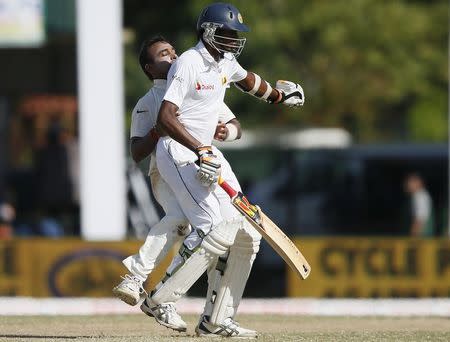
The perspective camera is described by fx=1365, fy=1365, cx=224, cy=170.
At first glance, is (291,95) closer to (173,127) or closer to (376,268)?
(173,127)

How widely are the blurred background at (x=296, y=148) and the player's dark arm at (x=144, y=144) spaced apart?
1.12 metres

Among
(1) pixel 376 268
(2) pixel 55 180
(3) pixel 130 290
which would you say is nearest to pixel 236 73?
(3) pixel 130 290

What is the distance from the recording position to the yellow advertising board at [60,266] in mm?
14383

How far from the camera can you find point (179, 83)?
778cm

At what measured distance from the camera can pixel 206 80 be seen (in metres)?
7.89

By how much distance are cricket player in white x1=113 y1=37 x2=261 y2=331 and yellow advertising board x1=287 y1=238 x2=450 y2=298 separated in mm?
6417

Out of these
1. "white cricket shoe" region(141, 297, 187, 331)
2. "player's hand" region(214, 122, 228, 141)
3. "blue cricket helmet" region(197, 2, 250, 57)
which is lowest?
"white cricket shoe" region(141, 297, 187, 331)

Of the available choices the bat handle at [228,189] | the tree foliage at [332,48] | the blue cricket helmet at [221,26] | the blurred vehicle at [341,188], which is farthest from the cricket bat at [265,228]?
the tree foliage at [332,48]

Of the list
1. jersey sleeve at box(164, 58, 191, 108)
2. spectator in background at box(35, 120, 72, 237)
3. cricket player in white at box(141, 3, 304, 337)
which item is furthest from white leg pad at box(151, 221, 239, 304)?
spectator in background at box(35, 120, 72, 237)

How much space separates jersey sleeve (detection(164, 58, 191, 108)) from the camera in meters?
7.76

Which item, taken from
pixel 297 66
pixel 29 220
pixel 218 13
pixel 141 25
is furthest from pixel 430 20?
pixel 218 13

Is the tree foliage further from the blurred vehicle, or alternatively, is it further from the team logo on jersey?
the team logo on jersey

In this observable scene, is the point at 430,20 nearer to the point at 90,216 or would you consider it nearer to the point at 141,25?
the point at 141,25

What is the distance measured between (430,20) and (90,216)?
14.4m
